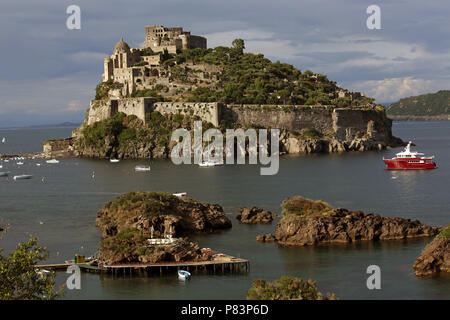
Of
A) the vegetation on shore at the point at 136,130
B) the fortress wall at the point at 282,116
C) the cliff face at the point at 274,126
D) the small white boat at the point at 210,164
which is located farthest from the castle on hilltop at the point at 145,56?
the small white boat at the point at 210,164

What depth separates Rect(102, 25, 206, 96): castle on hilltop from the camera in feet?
362

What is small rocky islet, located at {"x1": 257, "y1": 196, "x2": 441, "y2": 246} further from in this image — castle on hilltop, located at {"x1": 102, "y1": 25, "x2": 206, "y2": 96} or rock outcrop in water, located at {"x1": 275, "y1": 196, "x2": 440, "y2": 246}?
castle on hilltop, located at {"x1": 102, "y1": 25, "x2": 206, "y2": 96}

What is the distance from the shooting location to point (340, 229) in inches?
1570

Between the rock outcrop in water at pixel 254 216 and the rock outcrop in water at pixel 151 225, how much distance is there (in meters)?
1.73

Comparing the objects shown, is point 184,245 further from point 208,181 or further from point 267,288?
point 208,181

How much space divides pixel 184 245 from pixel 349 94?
86192mm

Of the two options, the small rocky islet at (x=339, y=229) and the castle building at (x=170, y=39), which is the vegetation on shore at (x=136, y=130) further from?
the small rocky islet at (x=339, y=229)

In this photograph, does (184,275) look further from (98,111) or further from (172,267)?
(98,111)

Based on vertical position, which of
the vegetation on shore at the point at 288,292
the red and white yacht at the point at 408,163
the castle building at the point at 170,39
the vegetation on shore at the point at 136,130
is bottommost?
the vegetation on shore at the point at 288,292

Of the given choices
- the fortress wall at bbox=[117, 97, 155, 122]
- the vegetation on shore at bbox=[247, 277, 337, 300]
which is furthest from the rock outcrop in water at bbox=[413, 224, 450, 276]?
the fortress wall at bbox=[117, 97, 155, 122]

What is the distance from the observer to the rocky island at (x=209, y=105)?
3999 inches

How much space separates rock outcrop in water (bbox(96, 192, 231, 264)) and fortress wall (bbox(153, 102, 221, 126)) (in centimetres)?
5340

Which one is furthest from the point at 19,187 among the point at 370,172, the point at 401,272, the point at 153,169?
the point at 401,272

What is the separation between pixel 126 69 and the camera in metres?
111
